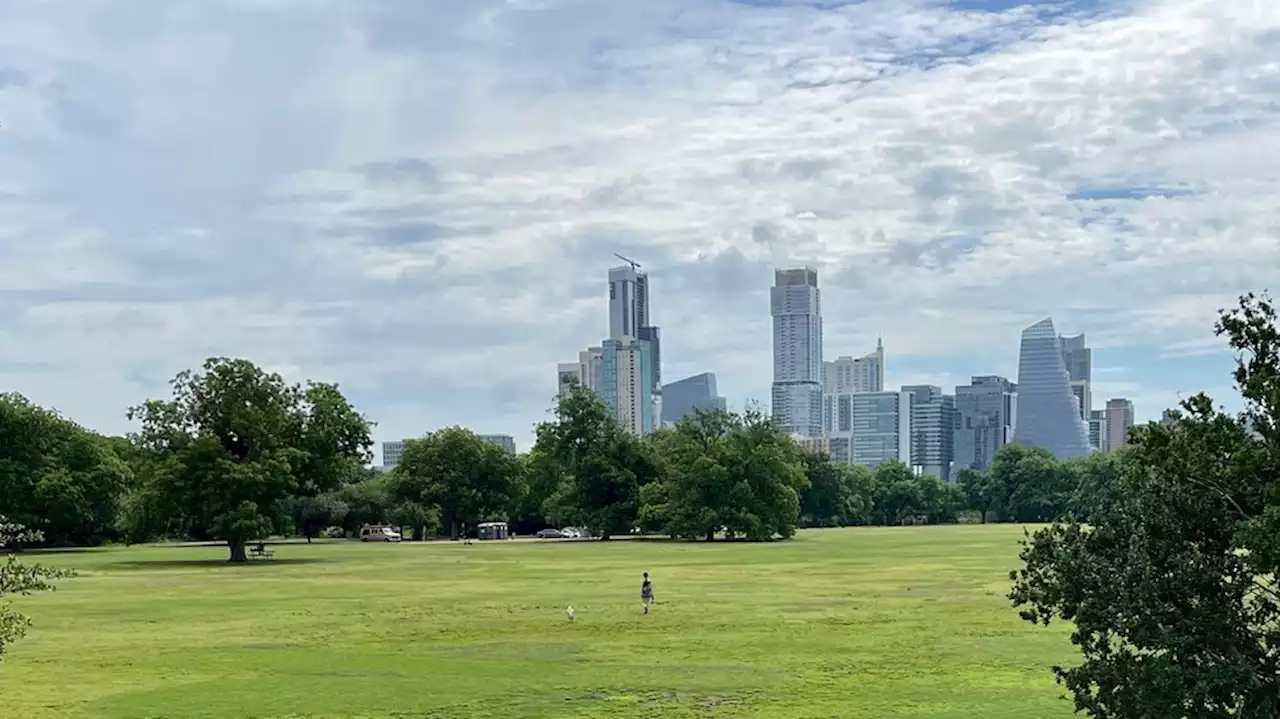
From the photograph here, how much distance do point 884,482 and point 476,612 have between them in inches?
5245

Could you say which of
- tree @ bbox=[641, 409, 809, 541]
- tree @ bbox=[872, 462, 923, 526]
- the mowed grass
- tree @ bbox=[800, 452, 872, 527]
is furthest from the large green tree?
tree @ bbox=[872, 462, 923, 526]

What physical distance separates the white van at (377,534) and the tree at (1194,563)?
10847 centimetres

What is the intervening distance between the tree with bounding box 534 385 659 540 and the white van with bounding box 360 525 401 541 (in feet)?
55.2

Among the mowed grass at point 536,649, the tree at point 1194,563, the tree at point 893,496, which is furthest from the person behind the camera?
the tree at point 893,496

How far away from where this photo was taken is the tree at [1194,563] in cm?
1109

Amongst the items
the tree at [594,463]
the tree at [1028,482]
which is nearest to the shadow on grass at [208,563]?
the tree at [594,463]

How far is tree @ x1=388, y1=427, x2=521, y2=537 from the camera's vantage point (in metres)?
115

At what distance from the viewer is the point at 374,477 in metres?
136

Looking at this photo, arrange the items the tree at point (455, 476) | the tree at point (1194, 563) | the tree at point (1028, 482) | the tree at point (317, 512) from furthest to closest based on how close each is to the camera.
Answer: the tree at point (1028, 482) < the tree at point (317, 512) < the tree at point (455, 476) < the tree at point (1194, 563)

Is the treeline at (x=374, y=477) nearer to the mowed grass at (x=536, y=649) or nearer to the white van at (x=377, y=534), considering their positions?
the white van at (x=377, y=534)

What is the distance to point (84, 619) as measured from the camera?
112 feet

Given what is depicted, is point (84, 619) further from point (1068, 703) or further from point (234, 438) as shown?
point (234, 438)

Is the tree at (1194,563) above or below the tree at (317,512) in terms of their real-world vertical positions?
above

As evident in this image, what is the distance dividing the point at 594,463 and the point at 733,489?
50.1 feet
